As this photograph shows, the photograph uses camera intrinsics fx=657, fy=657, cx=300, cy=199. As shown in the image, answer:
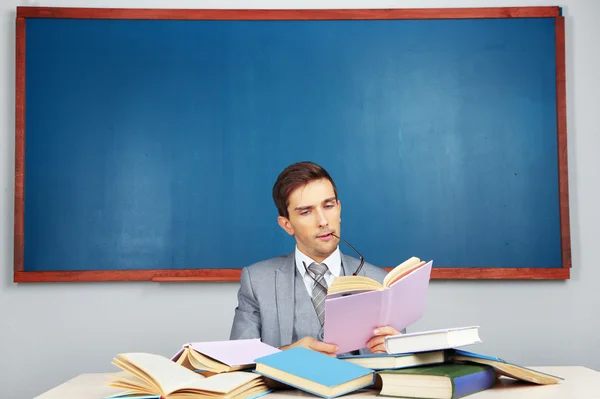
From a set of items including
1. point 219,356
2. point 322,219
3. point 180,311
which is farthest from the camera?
point 180,311

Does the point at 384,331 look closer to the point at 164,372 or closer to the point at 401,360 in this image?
the point at 401,360

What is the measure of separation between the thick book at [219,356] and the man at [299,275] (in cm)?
44

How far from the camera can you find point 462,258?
2.80m

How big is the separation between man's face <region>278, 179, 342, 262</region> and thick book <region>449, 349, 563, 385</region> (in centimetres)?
68

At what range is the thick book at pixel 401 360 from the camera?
1307 mm

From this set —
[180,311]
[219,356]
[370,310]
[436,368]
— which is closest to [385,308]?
[370,310]

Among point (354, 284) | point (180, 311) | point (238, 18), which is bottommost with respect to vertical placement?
point (180, 311)

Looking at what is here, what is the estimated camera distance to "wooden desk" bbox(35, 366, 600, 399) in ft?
4.13

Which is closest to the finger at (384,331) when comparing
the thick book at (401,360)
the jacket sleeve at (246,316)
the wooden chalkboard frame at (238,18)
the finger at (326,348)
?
the finger at (326,348)

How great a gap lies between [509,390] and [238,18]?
205cm

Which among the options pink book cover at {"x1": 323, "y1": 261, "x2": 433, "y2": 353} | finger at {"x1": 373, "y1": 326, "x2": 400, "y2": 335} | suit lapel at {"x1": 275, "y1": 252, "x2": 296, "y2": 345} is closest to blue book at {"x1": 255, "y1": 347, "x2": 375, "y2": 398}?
pink book cover at {"x1": 323, "y1": 261, "x2": 433, "y2": 353}

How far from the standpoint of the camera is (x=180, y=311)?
2.82 m

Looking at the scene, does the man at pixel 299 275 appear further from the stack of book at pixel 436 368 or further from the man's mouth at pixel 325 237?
the stack of book at pixel 436 368

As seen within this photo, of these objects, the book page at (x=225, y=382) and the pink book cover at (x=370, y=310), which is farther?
Answer: the pink book cover at (x=370, y=310)
